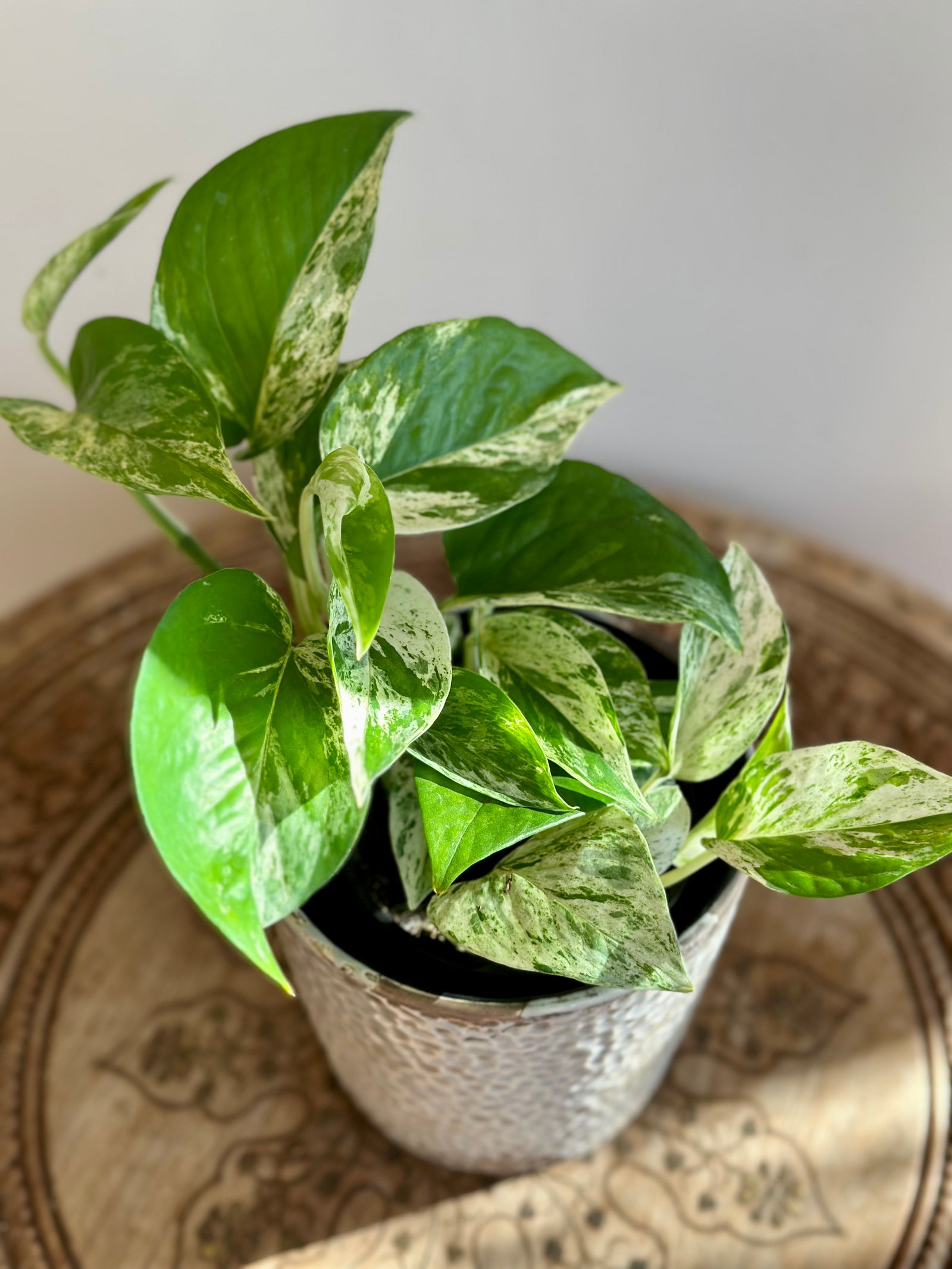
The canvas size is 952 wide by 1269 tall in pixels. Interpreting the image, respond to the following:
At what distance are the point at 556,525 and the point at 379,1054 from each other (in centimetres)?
23

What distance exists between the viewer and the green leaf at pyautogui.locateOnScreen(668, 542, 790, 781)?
399mm

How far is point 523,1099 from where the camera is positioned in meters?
0.46

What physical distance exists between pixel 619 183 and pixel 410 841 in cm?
44

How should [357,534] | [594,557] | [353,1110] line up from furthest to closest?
[353,1110], [594,557], [357,534]

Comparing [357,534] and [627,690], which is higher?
[357,534]

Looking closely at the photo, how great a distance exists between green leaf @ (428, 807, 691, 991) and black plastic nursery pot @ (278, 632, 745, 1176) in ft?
0.13

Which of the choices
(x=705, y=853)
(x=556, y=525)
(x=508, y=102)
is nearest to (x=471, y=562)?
(x=556, y=525)

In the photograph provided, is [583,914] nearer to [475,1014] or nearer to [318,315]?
[475,1014]

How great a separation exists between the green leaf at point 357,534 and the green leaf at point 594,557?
0.33ft

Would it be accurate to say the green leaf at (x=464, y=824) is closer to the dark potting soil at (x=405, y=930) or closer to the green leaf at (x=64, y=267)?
the dark potting soil at (x=405, y=930)

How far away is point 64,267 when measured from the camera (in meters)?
0.41

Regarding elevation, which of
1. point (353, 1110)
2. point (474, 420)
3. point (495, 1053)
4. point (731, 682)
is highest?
point (474, 420)

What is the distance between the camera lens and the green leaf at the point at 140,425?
1.06 ft

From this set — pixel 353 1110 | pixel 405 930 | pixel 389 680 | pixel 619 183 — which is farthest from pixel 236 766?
pixel 619 183
